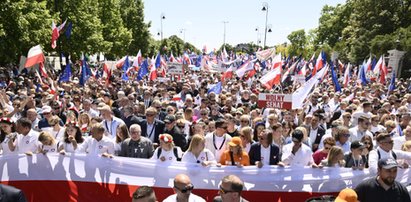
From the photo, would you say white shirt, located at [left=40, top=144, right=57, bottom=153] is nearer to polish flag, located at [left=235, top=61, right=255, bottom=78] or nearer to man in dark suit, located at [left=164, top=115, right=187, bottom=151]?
man in dark suit, located at [left=164, top=115, right=187, bottom=151]

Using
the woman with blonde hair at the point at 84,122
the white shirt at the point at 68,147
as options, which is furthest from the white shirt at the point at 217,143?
the woman with blonde hair at the point at 84,122

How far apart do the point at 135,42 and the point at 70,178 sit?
218ft

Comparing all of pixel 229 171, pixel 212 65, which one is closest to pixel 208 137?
pixel 229 171

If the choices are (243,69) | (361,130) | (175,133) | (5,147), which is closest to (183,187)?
(5,147)

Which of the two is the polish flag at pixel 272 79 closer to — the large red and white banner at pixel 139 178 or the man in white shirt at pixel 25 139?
the large red and white banner at pixel 139 178

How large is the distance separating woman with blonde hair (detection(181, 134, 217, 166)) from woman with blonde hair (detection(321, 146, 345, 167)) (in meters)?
1.59

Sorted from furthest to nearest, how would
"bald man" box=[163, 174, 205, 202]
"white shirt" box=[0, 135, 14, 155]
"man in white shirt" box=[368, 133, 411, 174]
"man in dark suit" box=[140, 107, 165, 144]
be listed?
"man in dark suit" box=[140, 107, 165, 144]
"white shirt" box=[0, 135, 14, 155]
"man in white shirt" box=[368, 133, 411, 174]
"bald man" box=[163, 174, 205, 202]

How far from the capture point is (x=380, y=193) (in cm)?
504

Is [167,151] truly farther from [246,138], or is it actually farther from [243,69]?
[243,69]

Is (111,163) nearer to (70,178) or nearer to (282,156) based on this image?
(70,178)

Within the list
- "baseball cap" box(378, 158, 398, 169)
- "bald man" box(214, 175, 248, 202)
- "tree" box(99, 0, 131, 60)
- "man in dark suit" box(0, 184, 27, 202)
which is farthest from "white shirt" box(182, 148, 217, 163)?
"tree" box(99, 0, 131, 60)

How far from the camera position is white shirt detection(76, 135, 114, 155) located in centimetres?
721

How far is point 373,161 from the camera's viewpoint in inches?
251

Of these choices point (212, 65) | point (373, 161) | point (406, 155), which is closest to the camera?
point (373, 161)
